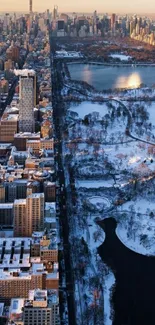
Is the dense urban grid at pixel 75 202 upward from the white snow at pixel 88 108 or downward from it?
upward

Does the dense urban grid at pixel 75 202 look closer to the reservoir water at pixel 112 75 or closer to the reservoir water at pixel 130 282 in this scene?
the reservoir water at pixel 130 282

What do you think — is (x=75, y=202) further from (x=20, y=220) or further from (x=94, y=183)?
(x=20, y=220)

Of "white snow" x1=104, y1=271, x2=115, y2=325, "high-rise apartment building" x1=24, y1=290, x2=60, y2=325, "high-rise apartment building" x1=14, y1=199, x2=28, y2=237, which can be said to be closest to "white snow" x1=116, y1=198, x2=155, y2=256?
"white snow" x1=104, y1=271, x2=115, y2=325

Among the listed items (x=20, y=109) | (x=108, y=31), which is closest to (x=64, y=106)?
(x=20, y=109)

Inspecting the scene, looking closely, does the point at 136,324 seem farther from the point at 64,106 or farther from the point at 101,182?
the point at 64,106

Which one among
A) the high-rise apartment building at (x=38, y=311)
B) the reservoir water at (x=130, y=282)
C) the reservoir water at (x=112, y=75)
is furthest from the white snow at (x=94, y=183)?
the reservoir water at (x=112, y=75)

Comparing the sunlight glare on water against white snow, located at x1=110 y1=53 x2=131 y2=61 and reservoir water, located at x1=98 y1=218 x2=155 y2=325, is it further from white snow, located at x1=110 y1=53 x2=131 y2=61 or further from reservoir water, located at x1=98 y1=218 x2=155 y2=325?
reservoir water, located at x1=98 y1=218 x2=155 y2=325

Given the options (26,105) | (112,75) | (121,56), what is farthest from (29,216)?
(121,56)
